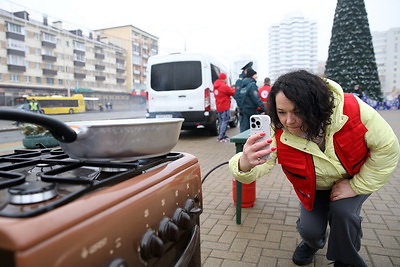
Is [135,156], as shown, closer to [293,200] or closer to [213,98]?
[293,200]

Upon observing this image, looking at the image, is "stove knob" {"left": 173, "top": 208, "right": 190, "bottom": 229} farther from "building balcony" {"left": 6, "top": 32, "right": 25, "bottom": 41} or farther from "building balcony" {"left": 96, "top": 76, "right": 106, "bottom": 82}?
"building balcony" {"left": 96, "top": 76, "right": 106, "bottom": 82}

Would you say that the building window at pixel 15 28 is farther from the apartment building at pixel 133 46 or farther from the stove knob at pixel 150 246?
the stove knob at pixel 150 246

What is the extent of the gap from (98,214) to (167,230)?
31cm

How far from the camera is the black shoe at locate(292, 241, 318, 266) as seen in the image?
2.28 meters

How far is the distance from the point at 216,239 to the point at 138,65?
246 ft

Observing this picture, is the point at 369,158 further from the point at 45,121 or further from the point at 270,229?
the point at 45,121

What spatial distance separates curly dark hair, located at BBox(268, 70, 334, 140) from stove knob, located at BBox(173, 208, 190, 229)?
92 centimetres

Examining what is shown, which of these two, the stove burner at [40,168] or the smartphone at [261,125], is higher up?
the smartphone at [261,125]

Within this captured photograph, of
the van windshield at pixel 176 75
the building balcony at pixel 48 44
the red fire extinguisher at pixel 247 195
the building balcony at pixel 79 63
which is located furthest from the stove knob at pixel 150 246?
the building balcony at pixel 79 63

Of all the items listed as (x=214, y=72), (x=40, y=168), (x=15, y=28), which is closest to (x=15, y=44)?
(x=15, y=28)

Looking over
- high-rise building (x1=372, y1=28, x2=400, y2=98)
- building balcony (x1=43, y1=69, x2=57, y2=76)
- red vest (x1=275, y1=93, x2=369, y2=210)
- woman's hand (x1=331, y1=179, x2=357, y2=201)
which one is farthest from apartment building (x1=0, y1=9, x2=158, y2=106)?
high-rise building (x1=372, y1=28, x2=400, y2=98)

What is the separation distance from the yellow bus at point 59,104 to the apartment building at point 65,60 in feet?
29.6

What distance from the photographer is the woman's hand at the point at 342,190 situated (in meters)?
1.86

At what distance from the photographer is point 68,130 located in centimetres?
89
